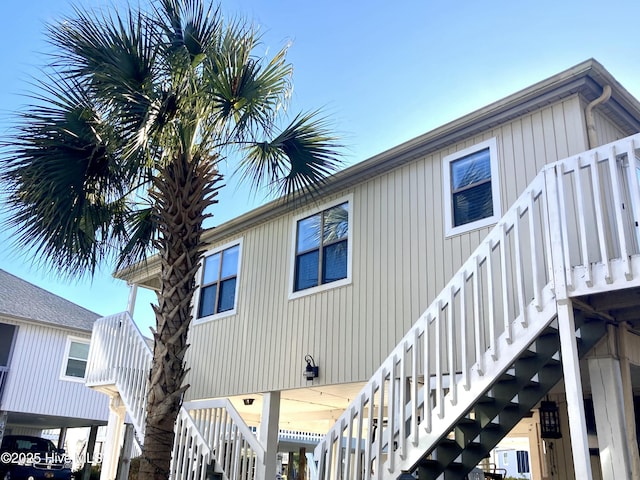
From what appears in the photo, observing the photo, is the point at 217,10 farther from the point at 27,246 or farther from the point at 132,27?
the point at 27,246

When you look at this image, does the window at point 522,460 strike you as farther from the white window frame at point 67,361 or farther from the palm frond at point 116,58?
the palm frond at point 116,58

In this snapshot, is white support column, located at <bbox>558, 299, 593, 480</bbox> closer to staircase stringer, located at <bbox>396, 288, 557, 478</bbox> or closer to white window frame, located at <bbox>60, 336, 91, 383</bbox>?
staircase stringer, located at <bbox>396, 288, 557, 478</bbox>

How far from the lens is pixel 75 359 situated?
20.6 meters

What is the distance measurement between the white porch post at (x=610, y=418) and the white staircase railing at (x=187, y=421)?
15.4 ft

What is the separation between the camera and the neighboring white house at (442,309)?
193 inches

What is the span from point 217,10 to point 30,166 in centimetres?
286

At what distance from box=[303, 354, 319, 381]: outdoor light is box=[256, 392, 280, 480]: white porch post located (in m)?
1.04

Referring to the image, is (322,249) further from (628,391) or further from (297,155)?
(628,391)

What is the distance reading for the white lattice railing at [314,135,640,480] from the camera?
4.61 metres

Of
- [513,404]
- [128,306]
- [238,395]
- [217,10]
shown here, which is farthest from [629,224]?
[128,306]

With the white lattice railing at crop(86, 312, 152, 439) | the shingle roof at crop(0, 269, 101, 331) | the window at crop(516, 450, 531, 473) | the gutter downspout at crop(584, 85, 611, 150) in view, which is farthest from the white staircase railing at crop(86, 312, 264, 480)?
the window at crop(516, 450, 531, 473)

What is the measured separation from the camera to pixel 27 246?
7215 mm

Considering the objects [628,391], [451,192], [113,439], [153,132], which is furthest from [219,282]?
[628,391]

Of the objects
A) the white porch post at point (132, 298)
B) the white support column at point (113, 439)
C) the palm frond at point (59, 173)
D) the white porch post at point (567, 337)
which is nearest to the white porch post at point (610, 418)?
the white porch post at point (567, 337)
